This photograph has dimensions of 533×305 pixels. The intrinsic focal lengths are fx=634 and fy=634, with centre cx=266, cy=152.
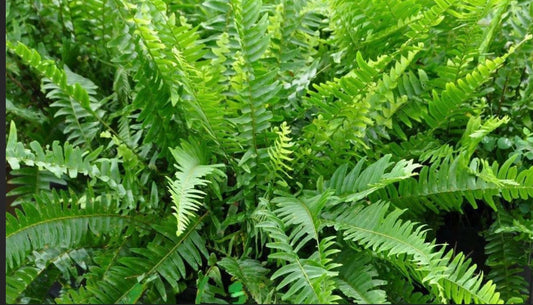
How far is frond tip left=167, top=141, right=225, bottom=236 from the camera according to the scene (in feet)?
2.72

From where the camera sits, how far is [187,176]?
0.90 m

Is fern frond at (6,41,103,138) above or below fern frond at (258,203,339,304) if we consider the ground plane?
above

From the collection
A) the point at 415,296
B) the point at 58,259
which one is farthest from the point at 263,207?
the point at 58,259

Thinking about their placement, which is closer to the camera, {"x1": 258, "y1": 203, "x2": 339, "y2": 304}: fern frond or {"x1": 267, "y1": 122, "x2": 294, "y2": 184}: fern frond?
{"x1": 258, "y1": 203, "x2": 339, "y2": 304}: fern frond

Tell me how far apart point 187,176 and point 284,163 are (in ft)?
0.69

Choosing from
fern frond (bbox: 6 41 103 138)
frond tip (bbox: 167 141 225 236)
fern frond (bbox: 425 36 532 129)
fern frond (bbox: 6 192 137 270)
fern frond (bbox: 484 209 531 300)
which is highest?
fern frond (bbox: 6 41 103 138)

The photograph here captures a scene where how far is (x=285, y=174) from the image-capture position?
1.06m

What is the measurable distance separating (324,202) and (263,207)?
121 millimetres

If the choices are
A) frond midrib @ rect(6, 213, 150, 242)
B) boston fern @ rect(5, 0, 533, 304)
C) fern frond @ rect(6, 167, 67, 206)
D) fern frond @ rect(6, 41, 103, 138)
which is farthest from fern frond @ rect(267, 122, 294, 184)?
fern frond @ rect(6, 167, 67, 206)

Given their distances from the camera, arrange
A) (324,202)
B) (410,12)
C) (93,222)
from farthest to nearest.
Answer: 1. (410,12)
2. (93,222)
3. (324,202)

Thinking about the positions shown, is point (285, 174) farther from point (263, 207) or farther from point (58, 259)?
point (58, 259)

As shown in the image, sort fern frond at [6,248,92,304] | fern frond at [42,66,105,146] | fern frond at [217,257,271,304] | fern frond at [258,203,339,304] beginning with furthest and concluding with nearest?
1. fern frond at [42,66,105,146]
2. fern frond at [6,248,92,304]
3. fern frond at [217,257,271,304]
4. fern frond at [258,203,339,304]

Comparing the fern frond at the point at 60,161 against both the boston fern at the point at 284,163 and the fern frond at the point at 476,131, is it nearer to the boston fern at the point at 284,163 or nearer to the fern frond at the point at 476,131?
the boston fern at the point at 284,163

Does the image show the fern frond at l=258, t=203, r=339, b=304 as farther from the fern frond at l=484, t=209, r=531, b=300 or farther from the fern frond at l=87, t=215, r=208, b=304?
the fern frond at l=484, t=209, r=531, b=300
